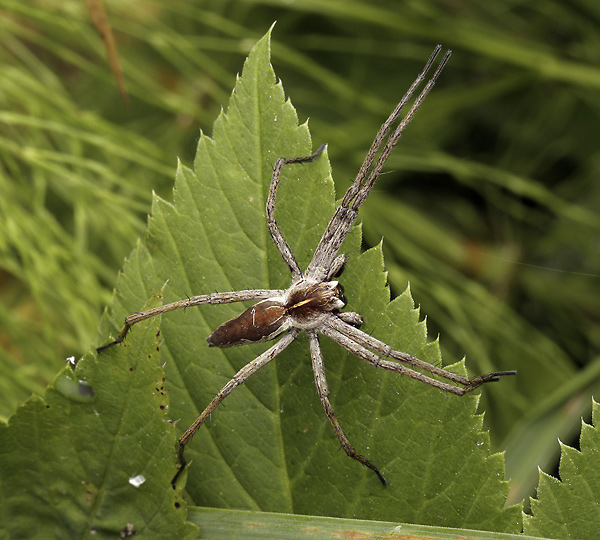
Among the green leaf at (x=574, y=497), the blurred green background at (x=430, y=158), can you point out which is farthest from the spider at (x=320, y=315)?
the blurred green background at (x=430, y=158)

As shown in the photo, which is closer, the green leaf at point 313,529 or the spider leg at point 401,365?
the green leaf at point 313,529

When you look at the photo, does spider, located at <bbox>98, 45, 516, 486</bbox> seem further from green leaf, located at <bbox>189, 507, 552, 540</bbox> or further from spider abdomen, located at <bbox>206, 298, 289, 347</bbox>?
green leaf, located at <bbox>189, 507, 552, 540</bbox>

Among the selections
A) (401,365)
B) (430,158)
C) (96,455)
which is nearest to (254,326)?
(401,365)

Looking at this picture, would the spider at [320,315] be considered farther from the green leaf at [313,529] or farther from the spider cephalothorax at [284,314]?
the green leaf at [313,529]

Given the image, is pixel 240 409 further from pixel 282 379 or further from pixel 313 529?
pixel 313 529

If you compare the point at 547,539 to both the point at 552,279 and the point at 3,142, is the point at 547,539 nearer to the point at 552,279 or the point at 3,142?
the point at 552,279

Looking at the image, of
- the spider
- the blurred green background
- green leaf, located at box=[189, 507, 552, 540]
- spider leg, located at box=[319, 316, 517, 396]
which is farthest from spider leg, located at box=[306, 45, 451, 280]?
green leaf, located at box=[189, 507, 552, 540]
